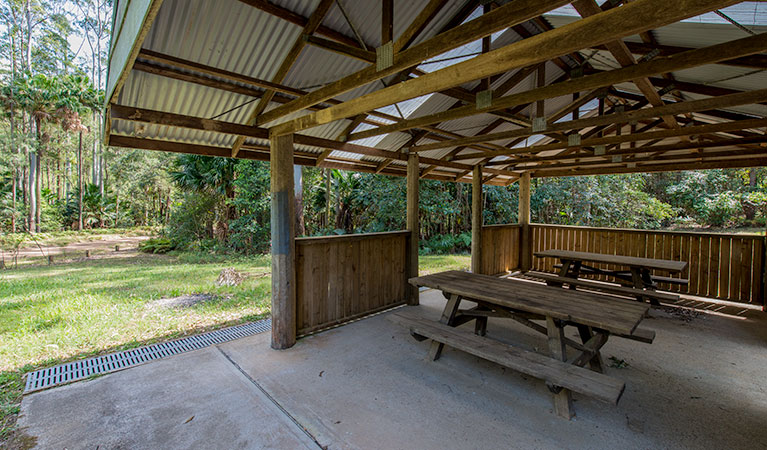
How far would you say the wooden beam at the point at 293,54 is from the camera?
7.97 feet

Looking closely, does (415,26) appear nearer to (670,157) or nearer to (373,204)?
(670,157)

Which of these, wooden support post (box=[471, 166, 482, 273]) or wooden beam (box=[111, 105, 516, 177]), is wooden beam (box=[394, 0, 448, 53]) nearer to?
wooden beam (box=[111, 105, 516, 177])

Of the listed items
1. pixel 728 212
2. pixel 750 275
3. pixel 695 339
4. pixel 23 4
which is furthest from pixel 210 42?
pixel 23 4

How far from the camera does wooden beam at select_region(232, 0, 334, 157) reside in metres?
2.43

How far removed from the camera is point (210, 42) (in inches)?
97.2

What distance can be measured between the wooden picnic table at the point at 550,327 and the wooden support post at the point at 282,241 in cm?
121

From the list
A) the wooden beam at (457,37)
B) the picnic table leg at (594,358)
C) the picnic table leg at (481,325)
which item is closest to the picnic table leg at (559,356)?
the picnic table leg at (594,358)

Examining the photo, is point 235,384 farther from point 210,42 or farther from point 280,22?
point 280,22

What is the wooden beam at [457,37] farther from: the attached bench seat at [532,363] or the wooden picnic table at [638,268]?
the wooden picnic table at [638,268]

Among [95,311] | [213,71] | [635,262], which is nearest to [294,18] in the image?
[213,71]

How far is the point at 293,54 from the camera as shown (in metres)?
2.74

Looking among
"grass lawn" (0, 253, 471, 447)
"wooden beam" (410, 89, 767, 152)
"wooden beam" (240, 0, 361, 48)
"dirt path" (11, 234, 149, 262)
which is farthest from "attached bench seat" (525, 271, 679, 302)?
"dirt path" (11, 234, 149, 262)

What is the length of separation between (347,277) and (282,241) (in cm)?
116

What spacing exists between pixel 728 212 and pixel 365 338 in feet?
57.0
